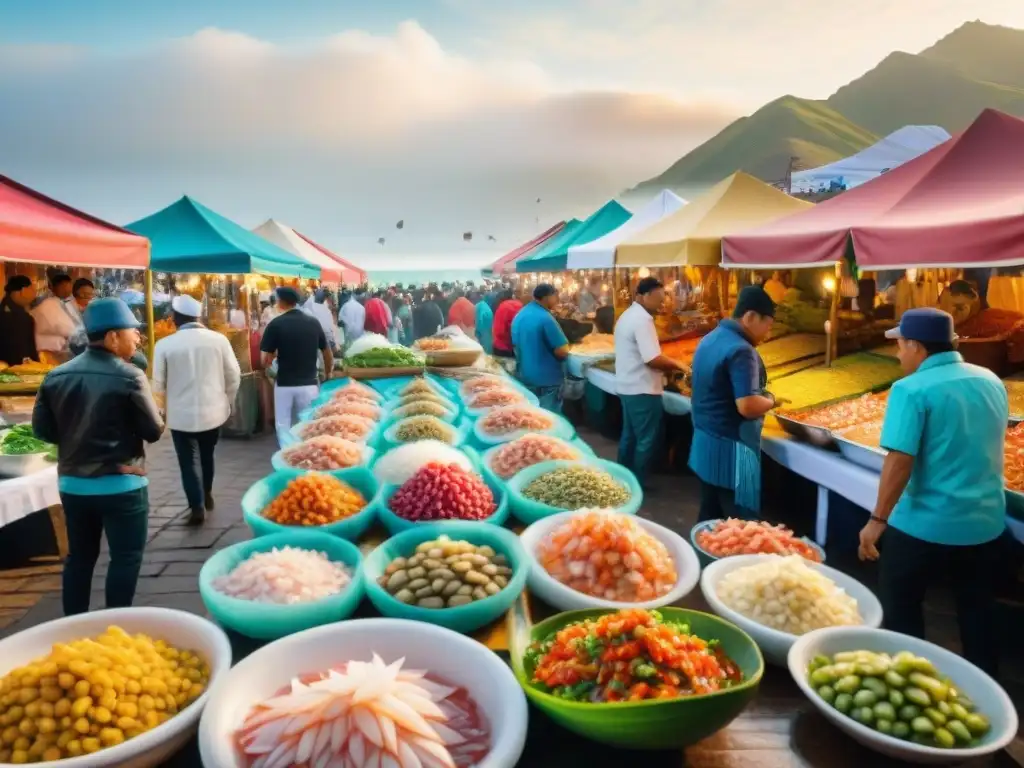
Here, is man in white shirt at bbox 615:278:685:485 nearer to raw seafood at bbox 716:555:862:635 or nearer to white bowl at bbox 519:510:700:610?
white bowl at bbox 519:510:700:610

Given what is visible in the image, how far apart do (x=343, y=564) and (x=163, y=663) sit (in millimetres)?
810

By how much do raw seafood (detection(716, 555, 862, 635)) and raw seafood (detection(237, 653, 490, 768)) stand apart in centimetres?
101

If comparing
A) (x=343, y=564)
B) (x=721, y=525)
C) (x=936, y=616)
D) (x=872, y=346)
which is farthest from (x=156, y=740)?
(x=872, y=346)

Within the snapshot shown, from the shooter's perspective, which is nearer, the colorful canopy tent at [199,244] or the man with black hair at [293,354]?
the man with black hair at [293,354]

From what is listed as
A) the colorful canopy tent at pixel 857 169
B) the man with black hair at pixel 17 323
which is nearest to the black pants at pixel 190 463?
the man with black hair at pixel 17 323

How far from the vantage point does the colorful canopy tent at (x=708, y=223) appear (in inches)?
272

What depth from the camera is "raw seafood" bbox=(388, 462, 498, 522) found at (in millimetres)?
2750

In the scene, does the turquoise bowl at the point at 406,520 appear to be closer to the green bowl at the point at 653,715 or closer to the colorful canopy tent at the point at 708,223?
the green bowl at the point at 653,715

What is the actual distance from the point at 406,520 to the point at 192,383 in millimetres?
3300

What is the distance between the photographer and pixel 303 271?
11.2 metres

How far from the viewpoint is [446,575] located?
2.10 m

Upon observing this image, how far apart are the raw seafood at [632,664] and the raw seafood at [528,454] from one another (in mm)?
1799

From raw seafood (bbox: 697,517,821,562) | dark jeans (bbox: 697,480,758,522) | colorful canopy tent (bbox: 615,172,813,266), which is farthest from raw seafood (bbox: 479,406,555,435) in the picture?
colorful canopy tent (bbox: 615,172,813,266)

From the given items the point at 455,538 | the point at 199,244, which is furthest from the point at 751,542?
the point at 199,244
